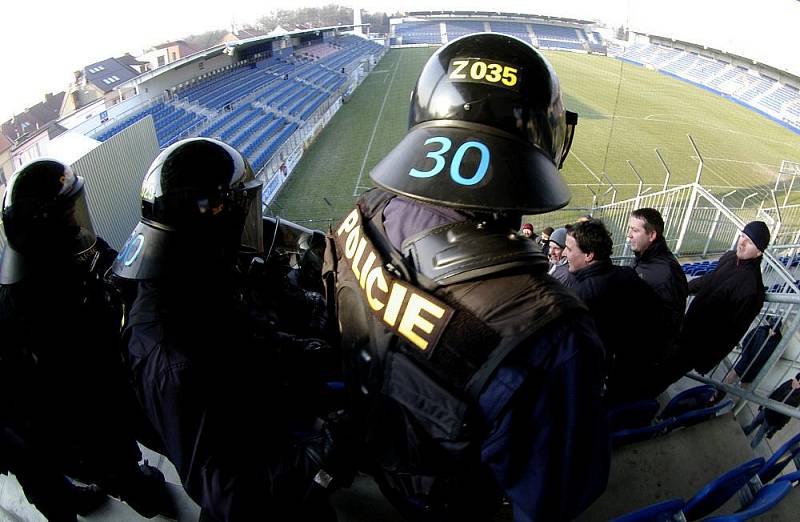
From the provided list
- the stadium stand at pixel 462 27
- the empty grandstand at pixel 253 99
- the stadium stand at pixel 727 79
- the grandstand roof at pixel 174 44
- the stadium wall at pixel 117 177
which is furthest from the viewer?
the stadium stand at pixel 462 27

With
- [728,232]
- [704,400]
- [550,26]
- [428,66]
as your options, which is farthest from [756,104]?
[428,66]

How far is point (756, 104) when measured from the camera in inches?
1314

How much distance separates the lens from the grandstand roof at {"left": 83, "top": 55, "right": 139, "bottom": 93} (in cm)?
3128

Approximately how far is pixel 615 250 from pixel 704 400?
7.19 meters

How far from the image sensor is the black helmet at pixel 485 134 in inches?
44.3

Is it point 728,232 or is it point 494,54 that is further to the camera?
point 728,232

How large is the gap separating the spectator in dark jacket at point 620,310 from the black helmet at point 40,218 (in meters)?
2.72

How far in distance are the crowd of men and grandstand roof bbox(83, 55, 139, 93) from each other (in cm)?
3490

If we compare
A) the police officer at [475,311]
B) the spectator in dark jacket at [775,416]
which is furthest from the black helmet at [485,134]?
the spectator in dark jacket at [775,416]

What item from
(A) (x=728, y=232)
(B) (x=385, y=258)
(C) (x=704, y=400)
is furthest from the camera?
(A) (x=728, y=232)

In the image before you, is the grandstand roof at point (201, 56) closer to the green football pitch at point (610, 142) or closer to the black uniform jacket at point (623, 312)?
the green football pitch at point (610, 142)

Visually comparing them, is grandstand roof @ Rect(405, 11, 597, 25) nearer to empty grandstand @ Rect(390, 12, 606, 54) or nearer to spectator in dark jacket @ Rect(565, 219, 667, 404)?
empty grandstand @ Rect(390, 12, 606, 54)

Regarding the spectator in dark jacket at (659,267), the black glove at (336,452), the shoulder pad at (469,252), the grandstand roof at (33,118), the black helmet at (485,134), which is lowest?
the grandstand roof at (33,118)

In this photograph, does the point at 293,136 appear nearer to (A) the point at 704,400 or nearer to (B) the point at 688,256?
(B) the point at 688,256
